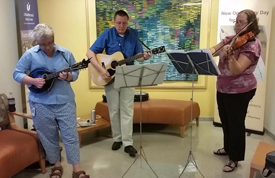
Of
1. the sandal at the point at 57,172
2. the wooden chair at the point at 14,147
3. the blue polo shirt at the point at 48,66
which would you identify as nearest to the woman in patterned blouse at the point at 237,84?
the blue polo shirt at the point at 48,66

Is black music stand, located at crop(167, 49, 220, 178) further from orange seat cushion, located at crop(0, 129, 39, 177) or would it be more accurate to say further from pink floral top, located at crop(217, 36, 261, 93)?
orange seat cushion, located at crop(0, 129, 39, 177)

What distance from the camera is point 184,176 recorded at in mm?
2436

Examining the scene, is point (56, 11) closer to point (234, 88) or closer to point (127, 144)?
point (127, 144)

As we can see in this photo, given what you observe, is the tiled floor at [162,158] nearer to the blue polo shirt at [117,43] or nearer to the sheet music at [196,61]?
the sheet music at [196,61]

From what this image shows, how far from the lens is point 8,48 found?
329cm

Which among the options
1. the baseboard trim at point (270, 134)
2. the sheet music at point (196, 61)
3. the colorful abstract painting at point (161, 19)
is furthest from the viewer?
the colorful abstract painting at point (161, 19)

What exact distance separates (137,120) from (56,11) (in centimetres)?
197

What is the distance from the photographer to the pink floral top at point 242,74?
7.20 feet

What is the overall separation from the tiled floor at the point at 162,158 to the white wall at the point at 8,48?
3.50 ft

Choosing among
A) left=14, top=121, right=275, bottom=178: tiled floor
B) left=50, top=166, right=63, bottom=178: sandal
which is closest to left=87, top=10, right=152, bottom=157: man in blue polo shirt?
left=14, top=121, right=275, bottom=178: tiled floor

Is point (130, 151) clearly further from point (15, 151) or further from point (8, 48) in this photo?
point (8, 48)

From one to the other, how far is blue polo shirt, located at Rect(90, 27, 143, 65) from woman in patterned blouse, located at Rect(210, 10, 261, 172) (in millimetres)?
811

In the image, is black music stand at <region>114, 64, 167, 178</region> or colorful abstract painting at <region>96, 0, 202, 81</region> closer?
black music stand at <region>114, 64, 167, 178</region>

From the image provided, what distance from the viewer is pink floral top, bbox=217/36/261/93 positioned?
2195mm
